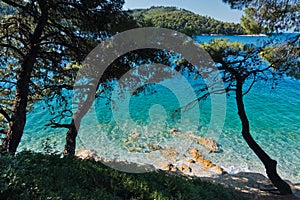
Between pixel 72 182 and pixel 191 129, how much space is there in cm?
1203

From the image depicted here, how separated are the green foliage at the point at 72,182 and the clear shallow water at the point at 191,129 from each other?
5718 millimetres

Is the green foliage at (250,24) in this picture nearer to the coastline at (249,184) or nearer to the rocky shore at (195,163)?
the coastline at (249,184)

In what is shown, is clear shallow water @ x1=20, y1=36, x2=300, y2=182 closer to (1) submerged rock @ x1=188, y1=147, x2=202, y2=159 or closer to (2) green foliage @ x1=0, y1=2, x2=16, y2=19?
(1) submerged rock @ x1=188, y1=147, x2=202, y2=159

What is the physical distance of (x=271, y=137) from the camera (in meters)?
13.7

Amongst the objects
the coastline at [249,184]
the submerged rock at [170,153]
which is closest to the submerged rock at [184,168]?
the coastline at [249,184]

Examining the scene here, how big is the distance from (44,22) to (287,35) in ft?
18.5

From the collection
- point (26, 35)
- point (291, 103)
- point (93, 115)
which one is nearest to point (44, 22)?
point (26, 35)

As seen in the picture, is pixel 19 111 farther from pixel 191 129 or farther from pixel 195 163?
pixel 191 129

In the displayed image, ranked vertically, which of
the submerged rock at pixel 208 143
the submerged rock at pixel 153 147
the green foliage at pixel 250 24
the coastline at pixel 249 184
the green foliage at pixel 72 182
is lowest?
the coastline at pixel 249 184

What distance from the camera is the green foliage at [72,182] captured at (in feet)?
8.14

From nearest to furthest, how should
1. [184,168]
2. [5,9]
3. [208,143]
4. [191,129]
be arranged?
[5,9], [184,168], [208,143], [191,129]

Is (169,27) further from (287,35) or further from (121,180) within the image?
(121,180)

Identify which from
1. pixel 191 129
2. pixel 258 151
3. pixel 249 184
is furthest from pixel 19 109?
pixel 191 129

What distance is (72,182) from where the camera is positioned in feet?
10.2
